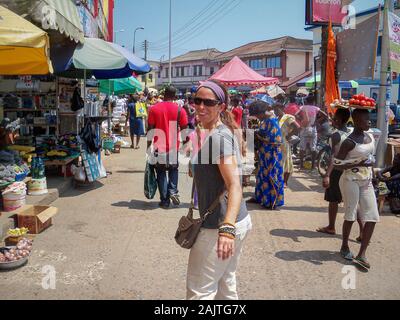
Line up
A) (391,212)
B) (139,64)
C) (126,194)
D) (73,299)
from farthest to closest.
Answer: (139,64) → (126,194) → (391,212) → (73,299)

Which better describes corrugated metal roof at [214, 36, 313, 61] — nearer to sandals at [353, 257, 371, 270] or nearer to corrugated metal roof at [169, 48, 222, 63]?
corrugated metal roof at [169, 48, 222, 63]

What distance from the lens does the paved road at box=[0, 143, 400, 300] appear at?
3.77m

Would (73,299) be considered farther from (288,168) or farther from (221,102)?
(288,168)

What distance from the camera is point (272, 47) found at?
168 feet

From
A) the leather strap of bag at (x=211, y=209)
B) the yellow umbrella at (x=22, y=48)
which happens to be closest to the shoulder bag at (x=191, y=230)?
the leather strap of bag at (x=211, y=209)

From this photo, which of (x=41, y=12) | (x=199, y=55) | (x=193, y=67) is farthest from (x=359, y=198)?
(x=199, y=55)

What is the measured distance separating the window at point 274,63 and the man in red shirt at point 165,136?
45.2 m

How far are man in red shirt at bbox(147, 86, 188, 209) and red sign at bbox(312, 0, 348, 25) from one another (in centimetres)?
484

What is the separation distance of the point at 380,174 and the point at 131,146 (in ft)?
31.5

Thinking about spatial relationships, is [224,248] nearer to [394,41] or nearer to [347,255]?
[347,255]

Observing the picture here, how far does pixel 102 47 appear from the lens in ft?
26.1

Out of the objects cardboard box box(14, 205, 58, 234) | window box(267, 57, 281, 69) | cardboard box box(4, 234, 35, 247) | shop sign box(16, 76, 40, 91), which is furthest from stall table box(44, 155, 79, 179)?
window box(267, 57, 281, 69)

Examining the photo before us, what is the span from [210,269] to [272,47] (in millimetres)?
51607

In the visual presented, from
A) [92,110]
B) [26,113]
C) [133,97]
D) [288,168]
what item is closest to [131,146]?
[133,97]
